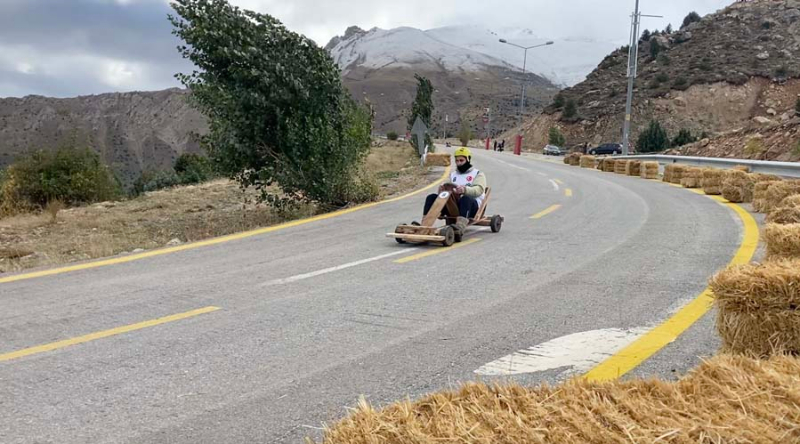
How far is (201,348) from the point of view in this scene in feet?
14.5

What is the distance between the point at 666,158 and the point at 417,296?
26.1 meters

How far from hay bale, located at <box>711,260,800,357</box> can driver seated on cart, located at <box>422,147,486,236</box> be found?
6.00 meters

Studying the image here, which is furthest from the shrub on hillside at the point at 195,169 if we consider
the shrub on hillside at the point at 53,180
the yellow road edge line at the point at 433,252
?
the yellow road edge line at the point at 433,252

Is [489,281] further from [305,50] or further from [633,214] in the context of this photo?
[305,50]

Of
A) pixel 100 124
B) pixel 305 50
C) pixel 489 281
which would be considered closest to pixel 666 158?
pixel 305 50

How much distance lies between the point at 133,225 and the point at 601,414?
558 inches

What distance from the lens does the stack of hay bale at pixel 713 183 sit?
1689 centimetres

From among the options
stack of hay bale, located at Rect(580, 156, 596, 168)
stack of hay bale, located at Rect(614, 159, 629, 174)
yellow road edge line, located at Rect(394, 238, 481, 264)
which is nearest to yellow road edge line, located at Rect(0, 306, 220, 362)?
yellow road edge line, located at Rect(394, 238, 481, 264)

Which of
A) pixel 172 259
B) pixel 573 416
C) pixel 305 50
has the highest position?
pixel 305 50

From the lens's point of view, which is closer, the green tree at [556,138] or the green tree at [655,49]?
the green tree at [556,138]

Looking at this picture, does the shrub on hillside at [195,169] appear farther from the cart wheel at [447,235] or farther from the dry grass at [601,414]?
the dry grass at [601,414]

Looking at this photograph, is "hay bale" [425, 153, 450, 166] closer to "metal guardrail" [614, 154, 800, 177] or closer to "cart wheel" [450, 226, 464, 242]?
"metal guardrail" [614, 154, 800, 177]

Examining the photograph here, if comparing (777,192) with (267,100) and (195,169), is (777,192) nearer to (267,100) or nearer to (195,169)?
(267,100)

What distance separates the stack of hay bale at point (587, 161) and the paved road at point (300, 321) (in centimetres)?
2623
